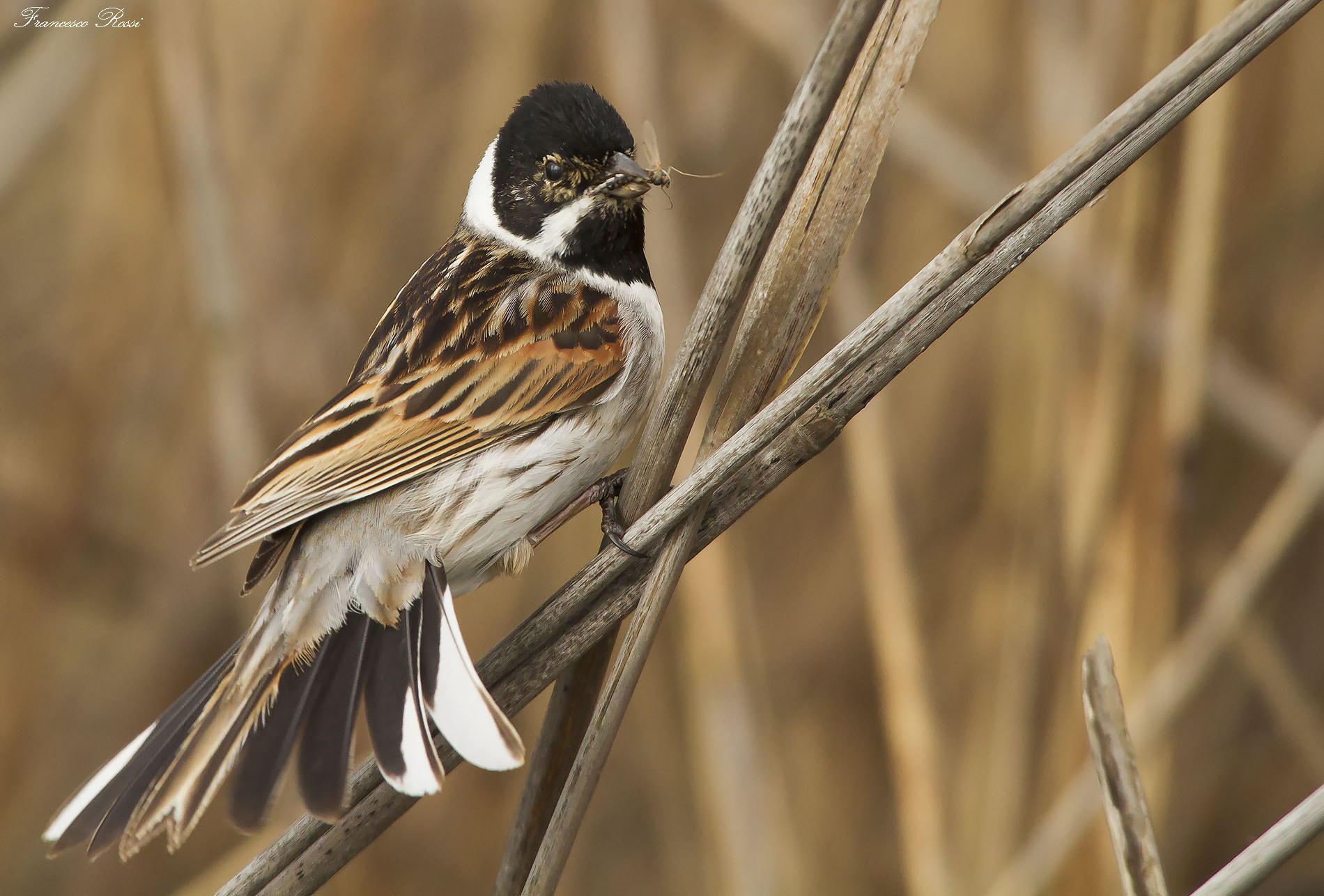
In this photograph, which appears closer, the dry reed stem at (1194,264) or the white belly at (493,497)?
the white belly at (493,497)

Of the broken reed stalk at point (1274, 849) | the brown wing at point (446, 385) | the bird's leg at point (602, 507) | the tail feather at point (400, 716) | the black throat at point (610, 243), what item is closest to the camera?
the broken reed stalk at point (1274, 849)

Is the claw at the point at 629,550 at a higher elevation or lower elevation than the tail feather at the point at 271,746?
higher

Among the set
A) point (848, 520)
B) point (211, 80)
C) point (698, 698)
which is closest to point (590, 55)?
point (211, 80)

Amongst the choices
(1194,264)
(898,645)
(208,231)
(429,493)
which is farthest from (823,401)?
(208,231)

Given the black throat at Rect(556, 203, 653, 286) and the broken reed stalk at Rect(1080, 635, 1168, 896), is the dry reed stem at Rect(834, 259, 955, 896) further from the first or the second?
the broken reed stalk at Rect(1080, 635, 1168, 896)

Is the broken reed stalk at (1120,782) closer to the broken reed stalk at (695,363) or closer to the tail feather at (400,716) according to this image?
the broken reed stalk at (695,363)

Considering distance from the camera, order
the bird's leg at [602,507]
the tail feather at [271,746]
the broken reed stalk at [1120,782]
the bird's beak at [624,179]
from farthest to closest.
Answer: the bird's beak at [624,179] → the bird's leg at [602,507] → the tail feather at [271,746] → the broken reed stalk at [1120,782]

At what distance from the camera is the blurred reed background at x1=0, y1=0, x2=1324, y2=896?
260 cm

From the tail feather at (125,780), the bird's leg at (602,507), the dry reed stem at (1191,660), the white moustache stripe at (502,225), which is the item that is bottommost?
the dry reed stem at (1191,660)

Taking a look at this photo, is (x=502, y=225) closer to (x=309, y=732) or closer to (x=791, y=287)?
(x=791, y=287)

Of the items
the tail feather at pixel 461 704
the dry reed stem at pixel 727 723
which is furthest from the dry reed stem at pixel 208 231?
the dry reed stem at pixel 727 723

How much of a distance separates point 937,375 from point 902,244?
435 millimetres

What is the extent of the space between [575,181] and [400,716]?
127 centimetres

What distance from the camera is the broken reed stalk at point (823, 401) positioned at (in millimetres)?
1329
